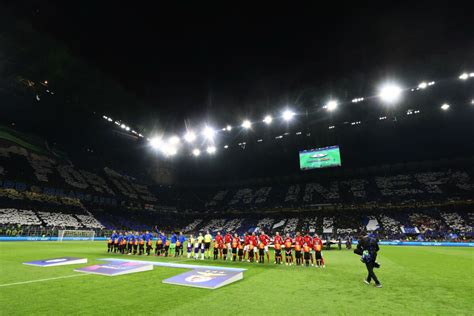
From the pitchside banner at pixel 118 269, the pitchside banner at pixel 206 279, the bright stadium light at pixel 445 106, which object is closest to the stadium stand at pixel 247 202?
the bright stadium light at pixel 445 106

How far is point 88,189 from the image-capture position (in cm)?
4722

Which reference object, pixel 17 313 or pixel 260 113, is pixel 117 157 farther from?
pixel 17 313

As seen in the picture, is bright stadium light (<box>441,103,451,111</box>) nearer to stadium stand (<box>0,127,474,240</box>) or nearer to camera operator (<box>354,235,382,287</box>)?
stadium stand (<box>0,127,474,240</box>)

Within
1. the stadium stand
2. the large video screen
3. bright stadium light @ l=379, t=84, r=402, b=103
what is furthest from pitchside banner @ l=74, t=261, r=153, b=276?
the large video screen

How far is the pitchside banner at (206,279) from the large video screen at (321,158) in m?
31.5

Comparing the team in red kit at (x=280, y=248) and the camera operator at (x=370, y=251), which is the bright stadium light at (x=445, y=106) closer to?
the team in red kit at (x=280, y=248)

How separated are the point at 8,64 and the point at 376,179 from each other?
194ft

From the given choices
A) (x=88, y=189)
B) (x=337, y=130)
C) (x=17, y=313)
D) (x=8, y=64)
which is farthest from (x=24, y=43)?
(x=337, y=130)

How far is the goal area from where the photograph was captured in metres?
34.3

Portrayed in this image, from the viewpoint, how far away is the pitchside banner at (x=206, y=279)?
7.80 meters

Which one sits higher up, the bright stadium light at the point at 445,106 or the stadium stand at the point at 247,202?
the bright stadium light at the point at 445,106

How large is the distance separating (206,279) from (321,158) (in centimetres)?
3336

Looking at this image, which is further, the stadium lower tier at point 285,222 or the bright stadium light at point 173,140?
the stadium lower tier at point 285,222

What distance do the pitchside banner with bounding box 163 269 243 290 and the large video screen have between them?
31.5 m
